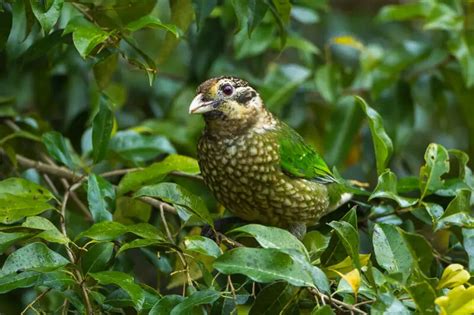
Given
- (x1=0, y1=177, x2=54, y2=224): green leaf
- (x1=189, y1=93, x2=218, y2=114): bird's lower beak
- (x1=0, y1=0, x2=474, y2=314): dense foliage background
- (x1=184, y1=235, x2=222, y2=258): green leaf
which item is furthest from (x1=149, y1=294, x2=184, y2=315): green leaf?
(x1=189, y1=93, x2=218, y2=114): bird's lower beak

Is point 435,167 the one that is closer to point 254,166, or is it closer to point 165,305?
point 254,166

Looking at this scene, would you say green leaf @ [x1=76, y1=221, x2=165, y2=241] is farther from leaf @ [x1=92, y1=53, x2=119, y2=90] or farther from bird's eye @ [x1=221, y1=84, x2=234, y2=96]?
bird's eye @ [x1=221, y1=84, x2=234, y2=96]

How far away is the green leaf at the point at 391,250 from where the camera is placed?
2454 millimetres

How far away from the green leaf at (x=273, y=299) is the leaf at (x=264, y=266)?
0.54ft

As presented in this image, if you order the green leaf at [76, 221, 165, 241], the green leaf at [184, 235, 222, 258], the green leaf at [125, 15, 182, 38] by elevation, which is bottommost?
the green leaf at [76, 221, 165, 241]

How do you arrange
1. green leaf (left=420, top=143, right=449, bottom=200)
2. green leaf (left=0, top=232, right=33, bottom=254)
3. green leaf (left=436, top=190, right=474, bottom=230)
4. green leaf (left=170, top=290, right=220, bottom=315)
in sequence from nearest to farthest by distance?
1. green leaf (left=170, top=290, right=220, bottom=315)
2. green leaf (left=0, top=232, right=33, bottom=254)
3. green leaf (left=436, top=190, right=474, bottom=230)
4. green leaf (left=420, top=143, right=449, bottom=200)

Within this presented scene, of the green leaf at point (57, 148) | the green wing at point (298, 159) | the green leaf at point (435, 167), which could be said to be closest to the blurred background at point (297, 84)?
the green leaf at point (57, 148)

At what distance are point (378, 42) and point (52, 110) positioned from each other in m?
2.78

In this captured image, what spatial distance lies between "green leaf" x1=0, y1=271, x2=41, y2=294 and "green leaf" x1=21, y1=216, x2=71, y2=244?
12 centimetres

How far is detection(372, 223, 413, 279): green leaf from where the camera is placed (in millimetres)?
2454

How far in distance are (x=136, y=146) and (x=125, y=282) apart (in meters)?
1.28

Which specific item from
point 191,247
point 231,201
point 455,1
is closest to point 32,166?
point 231,201

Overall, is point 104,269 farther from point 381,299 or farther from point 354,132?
point 354,132

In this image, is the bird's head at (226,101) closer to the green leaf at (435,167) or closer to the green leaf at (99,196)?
the green leaf at (99,196)
